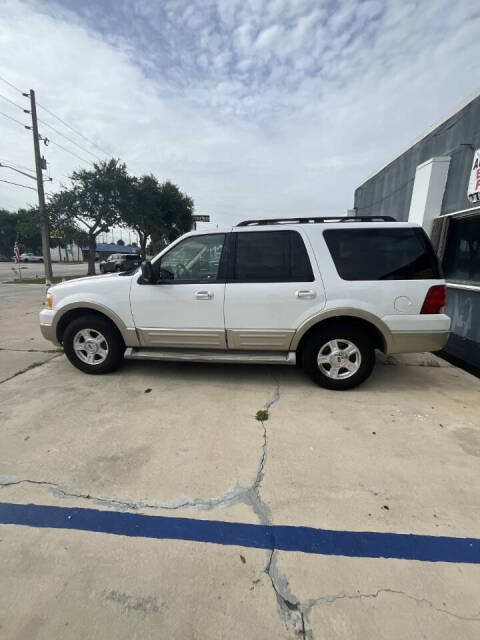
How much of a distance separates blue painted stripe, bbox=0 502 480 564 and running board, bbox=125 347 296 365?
72.5 inches

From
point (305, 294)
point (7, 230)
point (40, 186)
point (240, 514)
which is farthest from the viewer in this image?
point (7, 230)

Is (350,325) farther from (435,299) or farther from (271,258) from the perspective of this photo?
(271,258)

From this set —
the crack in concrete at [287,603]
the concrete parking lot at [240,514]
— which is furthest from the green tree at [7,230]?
the crack in concrete at [287,603]

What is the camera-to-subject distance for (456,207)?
217 inches

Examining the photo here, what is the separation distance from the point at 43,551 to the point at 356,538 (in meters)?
1.82

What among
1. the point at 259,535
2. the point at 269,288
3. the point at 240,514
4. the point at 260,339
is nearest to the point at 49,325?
the point at 260,339

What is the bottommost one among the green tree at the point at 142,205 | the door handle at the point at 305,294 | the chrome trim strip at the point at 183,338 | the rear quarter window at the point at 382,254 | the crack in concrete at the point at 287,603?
the crack in concrete at the point at 287,603

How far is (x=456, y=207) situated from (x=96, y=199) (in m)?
22.2


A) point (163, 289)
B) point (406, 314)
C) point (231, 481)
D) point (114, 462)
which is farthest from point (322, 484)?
point (163, 289)

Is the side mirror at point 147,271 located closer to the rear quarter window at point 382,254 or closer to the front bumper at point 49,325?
the front bumper at point 49,325

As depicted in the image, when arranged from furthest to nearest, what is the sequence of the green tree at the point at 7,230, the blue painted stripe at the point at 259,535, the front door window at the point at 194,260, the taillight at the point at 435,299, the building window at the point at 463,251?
1. the green tree at the point at 7,230
2. the building window at the point at 463,251
3. the front door window at the point at 194,260
4. the taillight at the point at 435,299
5. the blue painted stripe at the point at 259,535

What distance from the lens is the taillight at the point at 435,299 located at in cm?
329

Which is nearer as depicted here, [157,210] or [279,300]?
[279,300]

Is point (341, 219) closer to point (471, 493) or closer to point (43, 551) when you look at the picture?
point (471, 493)
